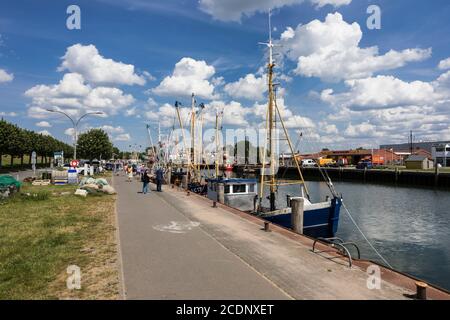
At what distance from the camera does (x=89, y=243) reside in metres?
12.3

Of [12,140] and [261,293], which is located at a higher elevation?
[12,140]

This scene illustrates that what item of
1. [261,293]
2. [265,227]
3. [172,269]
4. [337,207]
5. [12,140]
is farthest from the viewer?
[12,140]

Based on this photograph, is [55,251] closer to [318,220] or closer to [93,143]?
[318,220]

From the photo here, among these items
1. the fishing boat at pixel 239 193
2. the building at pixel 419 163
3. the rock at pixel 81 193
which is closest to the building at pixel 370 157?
the building at pixel 419 163

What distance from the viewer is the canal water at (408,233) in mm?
17203

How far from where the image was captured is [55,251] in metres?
11.1

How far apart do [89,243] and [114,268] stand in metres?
3.34

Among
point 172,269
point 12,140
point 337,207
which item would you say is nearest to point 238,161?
point 12,140

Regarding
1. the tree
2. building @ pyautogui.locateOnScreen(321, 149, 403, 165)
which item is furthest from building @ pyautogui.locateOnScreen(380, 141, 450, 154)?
the tree

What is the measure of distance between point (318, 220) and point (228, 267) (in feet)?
39.6

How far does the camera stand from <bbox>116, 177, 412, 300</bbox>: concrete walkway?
7.89 metres

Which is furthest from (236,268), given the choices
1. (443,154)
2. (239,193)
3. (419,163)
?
(443,154)
